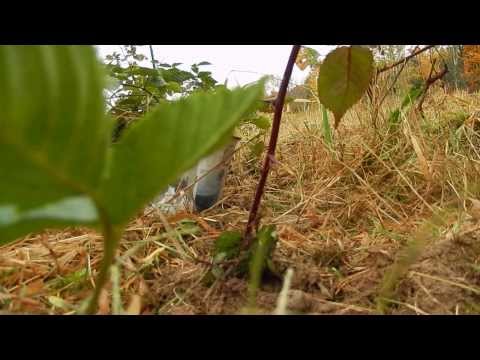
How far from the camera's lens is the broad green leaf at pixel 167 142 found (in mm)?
252

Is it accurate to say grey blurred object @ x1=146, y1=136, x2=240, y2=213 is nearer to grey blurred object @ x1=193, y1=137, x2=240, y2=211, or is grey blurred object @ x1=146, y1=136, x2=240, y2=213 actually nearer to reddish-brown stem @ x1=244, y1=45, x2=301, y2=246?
grey blurred object @ x1=193, y1=137, x2=240, y2=211

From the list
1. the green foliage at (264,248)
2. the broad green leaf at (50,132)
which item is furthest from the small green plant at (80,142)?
the green foliage at (264,248)

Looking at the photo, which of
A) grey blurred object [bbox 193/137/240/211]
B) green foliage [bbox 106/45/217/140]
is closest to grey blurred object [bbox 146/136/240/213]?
grey blurred object [bbox 193/137/240/211]

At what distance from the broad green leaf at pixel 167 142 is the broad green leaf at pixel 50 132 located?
0.02 metres

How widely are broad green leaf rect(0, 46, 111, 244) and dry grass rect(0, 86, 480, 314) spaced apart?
0.22 metres

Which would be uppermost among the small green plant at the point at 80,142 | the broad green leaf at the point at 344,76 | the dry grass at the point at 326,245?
the broad green leaf at the point at 344,76

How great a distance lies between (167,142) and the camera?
0.25m

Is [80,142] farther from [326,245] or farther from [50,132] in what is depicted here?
[326,245]

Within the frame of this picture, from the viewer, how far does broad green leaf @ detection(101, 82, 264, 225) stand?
9.9 inches

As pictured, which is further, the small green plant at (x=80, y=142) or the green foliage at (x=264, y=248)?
the green foliage at (x=264, y=248)

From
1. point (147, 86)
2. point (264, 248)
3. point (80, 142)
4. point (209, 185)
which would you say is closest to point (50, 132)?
point (80, 142)

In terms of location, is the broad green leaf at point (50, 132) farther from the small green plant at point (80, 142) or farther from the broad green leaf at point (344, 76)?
the broad green leaf at point (344, 76)
